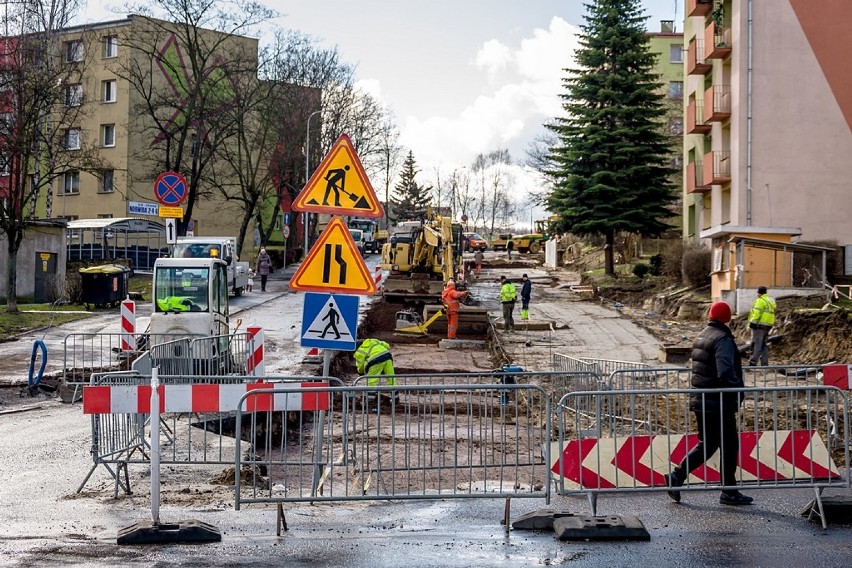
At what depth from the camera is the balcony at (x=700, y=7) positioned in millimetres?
43125

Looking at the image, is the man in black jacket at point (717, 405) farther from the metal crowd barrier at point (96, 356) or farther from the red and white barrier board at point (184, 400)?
the metal crowd barrier at point (96, 356)

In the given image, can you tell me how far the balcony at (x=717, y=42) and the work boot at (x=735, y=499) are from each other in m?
33.4

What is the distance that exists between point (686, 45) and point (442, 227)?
62.1ft

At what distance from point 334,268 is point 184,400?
74.4 inches

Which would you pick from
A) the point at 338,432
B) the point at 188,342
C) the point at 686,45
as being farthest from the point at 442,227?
the point at 338,432

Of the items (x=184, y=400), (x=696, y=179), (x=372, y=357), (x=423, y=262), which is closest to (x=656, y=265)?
(x=696, y=179)

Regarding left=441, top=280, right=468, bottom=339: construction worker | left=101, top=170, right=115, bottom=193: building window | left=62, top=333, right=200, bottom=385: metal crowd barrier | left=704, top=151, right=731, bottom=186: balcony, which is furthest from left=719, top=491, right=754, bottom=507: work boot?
left=101, top=170, right=115, bottom=193: building window

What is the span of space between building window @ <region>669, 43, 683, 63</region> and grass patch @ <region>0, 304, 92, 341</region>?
59.1 meters

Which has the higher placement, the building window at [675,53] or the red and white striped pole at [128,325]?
the building window at [675,53]

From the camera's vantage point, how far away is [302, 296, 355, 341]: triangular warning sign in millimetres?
10219

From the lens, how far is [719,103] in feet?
134

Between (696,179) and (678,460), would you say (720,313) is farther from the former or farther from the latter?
(696,179)

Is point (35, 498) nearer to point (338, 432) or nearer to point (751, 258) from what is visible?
point (338, 432)

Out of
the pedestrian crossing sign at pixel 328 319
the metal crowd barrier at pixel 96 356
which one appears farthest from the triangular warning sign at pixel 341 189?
the metal crowd barrier at pixel 96 356
